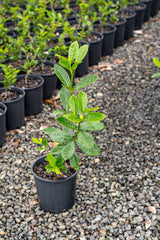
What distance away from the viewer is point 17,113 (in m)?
3.34

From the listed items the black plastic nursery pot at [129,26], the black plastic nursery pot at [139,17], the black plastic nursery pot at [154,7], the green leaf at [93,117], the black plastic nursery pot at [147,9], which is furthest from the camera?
the black plastic nursery pot at [154,7]

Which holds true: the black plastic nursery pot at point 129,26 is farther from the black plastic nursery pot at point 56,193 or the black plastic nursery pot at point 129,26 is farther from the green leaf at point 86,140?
the green leaf at point 86,140

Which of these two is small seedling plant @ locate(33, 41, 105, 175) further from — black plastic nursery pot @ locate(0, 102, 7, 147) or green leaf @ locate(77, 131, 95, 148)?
black plastic nursery pot @ locate(0, 102, 7, 147)

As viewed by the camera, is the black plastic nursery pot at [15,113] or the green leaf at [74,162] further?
the black plastic nursery pot at [15,113]

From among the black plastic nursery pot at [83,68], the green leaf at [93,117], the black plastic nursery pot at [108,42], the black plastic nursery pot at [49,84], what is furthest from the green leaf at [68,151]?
the black plastic nursery pot at [108,42]

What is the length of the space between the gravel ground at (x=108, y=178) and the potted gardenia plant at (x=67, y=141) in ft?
0.57

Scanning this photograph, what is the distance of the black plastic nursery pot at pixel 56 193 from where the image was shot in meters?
2.37

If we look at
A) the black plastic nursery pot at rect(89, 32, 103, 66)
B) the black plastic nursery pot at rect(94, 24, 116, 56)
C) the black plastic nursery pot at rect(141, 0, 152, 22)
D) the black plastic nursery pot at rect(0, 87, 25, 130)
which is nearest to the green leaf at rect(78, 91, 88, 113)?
the black plastic nursery pot at rect(0, 87, 25, 130)

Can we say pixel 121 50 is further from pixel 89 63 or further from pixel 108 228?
pixel 108 228

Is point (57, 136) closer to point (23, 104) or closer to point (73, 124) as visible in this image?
point (73, 124)

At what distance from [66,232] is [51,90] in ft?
6.16

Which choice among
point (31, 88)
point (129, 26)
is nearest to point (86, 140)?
point (31, 88)

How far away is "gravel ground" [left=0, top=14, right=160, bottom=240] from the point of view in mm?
2416

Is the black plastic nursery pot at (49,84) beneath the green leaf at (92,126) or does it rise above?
beneath
